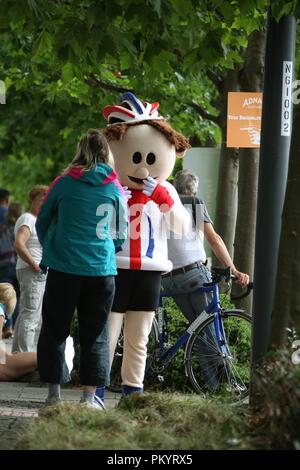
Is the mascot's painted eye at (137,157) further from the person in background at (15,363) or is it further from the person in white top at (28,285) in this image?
the person in white top at (28,285)

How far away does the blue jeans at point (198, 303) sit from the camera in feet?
29.9

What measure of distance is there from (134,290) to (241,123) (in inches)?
130

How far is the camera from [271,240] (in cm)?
723

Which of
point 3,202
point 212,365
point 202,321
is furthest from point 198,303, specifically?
point 3,202

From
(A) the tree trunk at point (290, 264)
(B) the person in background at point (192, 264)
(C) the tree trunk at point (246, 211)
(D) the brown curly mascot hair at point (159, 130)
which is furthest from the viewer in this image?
→ (C) the tree trunk at point (246, 211)

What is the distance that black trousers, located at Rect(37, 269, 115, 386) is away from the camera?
297 inches

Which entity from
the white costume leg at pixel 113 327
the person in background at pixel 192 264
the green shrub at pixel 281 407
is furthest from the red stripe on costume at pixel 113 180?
the green shrub at pixel 281 407

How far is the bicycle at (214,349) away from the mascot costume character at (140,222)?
3.05ft

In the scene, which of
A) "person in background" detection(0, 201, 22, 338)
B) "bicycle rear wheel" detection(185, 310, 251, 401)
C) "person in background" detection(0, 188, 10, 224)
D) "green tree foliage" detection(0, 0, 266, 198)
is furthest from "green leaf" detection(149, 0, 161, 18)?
"person in background" detection(0, 188, 10, 224)

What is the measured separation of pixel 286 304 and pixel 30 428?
5.50 feet

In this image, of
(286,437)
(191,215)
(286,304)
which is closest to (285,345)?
(286,304)

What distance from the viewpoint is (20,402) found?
29.0 ft

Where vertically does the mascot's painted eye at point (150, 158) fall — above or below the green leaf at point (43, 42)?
below

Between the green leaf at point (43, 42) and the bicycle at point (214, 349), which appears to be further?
the green leaf at point (43, 42)
